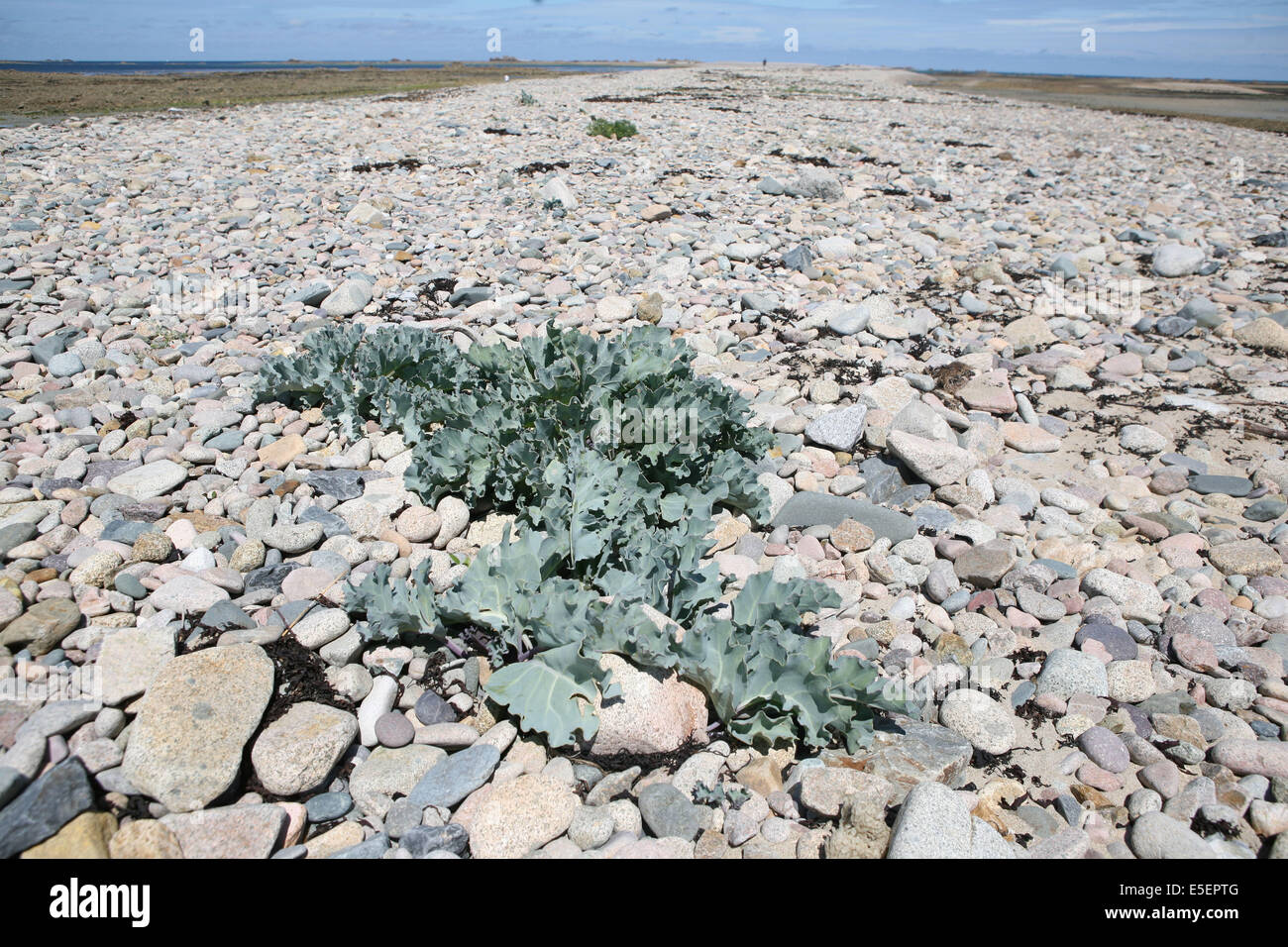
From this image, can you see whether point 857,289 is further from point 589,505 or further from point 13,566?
point 13,566

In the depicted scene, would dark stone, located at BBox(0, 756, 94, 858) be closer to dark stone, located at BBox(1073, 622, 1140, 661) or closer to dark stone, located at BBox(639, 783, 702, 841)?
dark stone, located at BBox(639, 783, 702, 841)

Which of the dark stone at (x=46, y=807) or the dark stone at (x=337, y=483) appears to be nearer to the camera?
the dark stone at (x=46, y=807)

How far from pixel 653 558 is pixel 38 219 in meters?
7.32

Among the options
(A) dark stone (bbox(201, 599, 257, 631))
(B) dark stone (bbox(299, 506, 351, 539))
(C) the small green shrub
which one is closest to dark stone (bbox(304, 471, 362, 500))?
(B) dark stone (bbox(299, 506, 351, 539))

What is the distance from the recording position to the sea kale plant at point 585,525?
2.32 meters

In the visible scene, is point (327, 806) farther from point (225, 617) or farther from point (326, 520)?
point (326, 520)

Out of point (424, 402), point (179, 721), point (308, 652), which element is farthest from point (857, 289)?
point (179, 721)

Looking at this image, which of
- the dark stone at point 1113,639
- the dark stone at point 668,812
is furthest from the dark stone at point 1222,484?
the dark stone at point 668,812

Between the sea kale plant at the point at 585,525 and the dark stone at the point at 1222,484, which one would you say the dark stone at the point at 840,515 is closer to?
the sea kale plant at the point at 585,525

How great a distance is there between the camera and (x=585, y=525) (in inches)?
112

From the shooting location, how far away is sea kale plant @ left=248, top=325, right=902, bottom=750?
2324 millimetres

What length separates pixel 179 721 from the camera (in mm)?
2150

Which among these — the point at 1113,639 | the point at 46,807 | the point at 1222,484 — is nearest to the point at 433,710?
the point at 46,807

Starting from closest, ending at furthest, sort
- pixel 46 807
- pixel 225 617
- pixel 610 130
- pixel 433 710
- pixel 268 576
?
1. pixel 46 807
2. pixel 433 710
3. pixel 225 617
4. pixel 268 576
5. pixel 610 130
